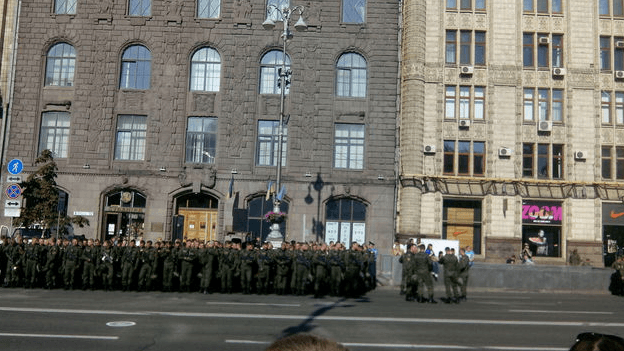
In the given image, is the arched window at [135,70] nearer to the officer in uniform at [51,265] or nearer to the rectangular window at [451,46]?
the officer in uniform at [51,265]

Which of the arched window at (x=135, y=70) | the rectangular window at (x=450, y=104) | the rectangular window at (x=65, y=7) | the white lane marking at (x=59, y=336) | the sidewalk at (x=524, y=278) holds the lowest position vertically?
the white lane marking at (x=59, y=336)

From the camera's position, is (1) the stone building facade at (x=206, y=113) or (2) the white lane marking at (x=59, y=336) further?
(1) the stone building facade at (x=206, y=113)

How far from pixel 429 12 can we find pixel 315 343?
33.7 m

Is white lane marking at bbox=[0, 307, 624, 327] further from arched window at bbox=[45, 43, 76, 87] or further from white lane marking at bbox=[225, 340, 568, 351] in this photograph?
arched window at bbox=[45, 43, 76, 87]

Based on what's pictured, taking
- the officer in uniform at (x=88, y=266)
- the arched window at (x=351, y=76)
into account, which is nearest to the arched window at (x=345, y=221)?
the arched window at (x=351, y=76)

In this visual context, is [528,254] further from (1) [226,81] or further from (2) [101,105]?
(2) [101,105]

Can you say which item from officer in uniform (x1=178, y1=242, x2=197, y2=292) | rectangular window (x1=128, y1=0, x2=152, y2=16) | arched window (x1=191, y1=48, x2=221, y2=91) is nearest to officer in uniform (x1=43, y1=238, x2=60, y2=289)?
officer in uniform (x1=178, y1=242, x2=197, y2=292)

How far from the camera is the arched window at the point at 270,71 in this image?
32188mm

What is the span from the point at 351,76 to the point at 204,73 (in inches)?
334

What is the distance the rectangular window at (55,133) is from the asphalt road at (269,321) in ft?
50.2

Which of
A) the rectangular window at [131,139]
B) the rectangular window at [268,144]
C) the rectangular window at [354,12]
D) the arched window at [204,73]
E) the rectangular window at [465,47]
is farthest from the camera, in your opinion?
the rectangular window at [465,47]

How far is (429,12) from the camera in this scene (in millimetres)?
32969

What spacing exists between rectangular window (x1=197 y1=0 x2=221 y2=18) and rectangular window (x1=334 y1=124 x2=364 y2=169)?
9.88 meters

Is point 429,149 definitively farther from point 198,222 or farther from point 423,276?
point 423,276
